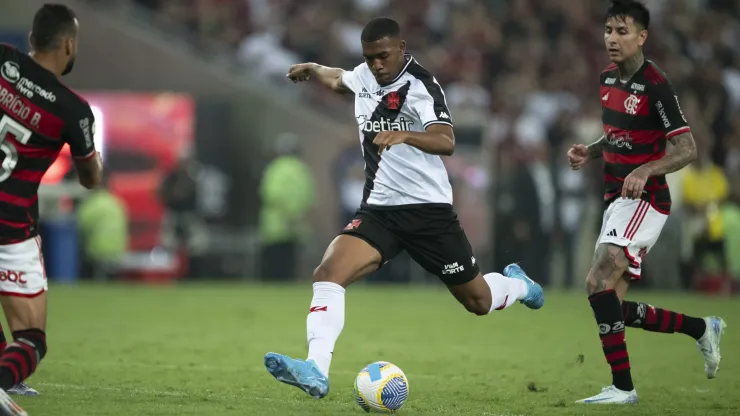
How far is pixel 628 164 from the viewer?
829 centimetres

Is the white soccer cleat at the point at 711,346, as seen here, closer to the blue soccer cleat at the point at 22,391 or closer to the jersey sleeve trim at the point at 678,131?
the jersey sleeve trim at the point at 678,131

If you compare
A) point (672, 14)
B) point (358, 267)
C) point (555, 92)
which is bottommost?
point (358, 267)

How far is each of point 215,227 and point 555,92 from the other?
22.8ft

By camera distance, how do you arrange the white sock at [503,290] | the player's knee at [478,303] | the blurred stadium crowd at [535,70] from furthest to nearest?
the blurred stadium crowd at [535,70] → the white sock at [503,290] → the player's knee at [478,303]

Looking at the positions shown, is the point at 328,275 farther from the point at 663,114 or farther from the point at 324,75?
the point at 663,114

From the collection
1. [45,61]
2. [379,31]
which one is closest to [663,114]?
[379,31]

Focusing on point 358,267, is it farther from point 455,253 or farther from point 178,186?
point 178,186

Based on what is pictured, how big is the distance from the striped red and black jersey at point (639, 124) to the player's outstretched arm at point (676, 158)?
6cm

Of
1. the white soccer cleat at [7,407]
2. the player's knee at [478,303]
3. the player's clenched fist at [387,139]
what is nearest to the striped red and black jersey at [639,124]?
the player's knee at [478,303]

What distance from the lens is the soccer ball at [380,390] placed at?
23.2 feet

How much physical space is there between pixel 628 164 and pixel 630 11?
1076 mm

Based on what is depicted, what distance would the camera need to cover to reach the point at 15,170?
674cm

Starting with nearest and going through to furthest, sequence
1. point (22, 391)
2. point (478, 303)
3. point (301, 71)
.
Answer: point (22, 391), point (478, 303), point (301, 71)

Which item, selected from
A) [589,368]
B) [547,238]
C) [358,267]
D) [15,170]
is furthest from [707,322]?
[547,238]
